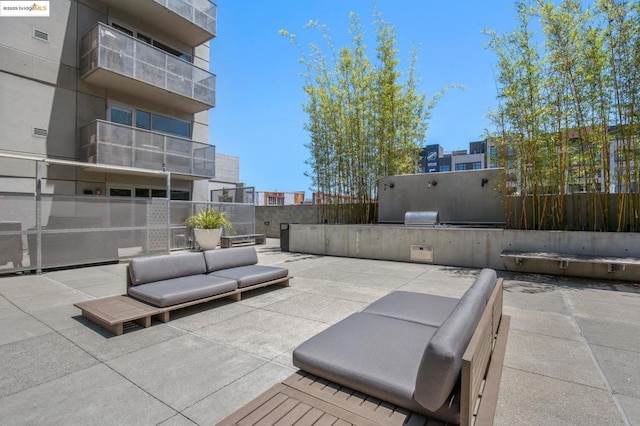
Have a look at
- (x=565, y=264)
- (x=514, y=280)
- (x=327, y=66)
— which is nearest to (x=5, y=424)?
(x=514, y=280)

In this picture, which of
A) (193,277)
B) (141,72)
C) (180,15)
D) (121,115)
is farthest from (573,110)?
(121,115)

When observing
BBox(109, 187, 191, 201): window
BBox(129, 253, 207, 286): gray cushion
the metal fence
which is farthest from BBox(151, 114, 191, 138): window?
BBox(129, 253, 207, 286): gray cushion

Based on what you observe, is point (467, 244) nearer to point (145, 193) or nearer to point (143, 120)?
point (145, 193)

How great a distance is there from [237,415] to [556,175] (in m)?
7.10

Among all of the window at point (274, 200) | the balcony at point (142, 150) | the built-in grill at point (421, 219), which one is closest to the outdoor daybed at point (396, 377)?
the built-in grill at point (421, 219)

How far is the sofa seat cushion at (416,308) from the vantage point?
2.47m

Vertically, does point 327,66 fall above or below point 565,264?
above

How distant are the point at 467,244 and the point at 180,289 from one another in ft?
19.0

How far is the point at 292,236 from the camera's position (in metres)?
9.36

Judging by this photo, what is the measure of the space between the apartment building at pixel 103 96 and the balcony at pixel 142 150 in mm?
29

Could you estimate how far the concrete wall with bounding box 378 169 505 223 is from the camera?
26.3 ft

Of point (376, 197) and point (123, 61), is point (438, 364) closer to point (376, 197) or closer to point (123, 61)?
point (376, 197)

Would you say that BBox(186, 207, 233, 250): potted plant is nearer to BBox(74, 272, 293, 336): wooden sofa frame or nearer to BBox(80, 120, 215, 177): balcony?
BBox(80, 120, 215, 177): balcony

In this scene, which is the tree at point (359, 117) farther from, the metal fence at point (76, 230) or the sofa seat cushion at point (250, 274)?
the sofa seat cushion at point (250, 274)
